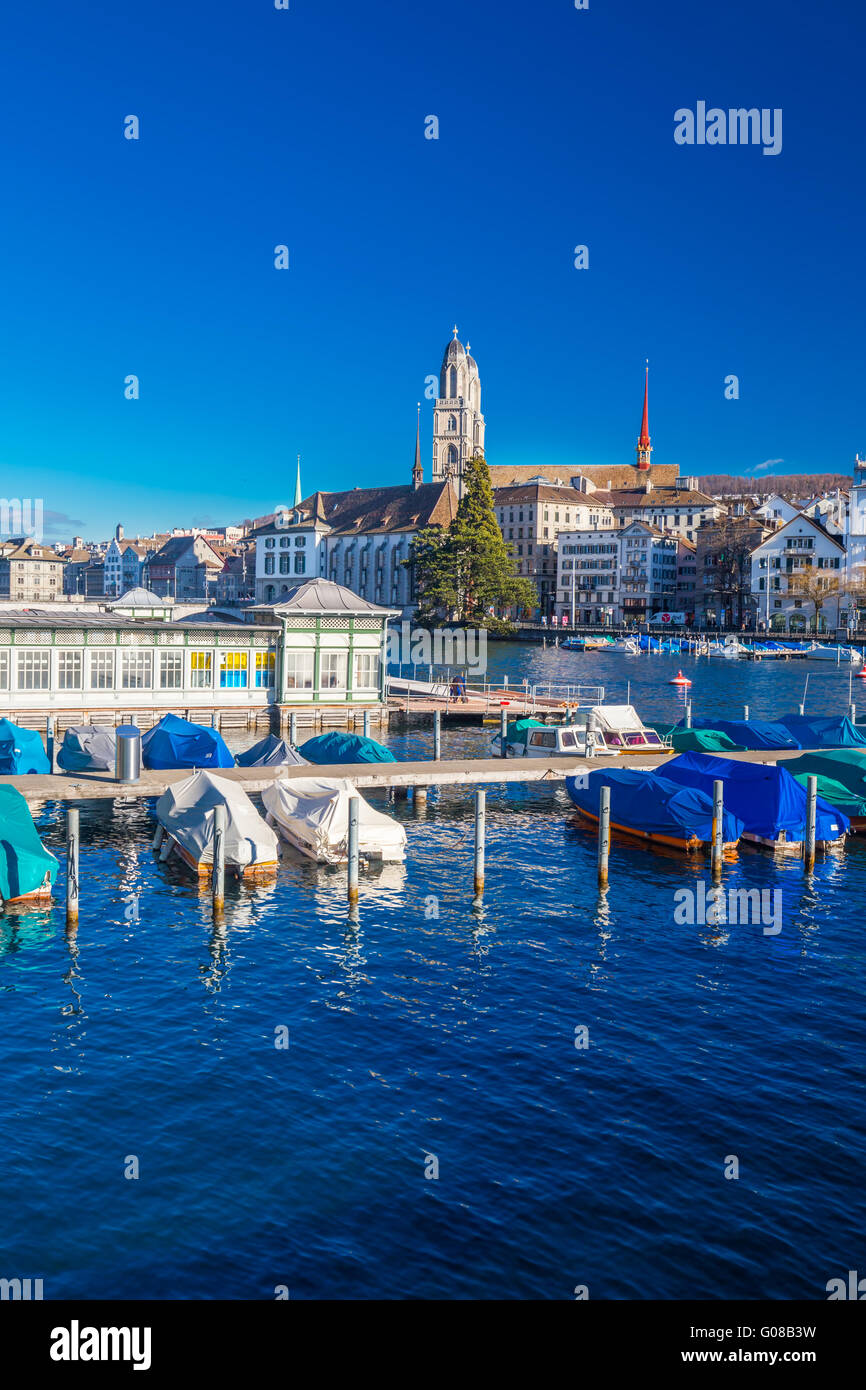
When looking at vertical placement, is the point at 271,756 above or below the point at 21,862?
above

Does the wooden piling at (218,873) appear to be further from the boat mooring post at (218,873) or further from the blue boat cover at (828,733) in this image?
the blue boat cover at (828,733)

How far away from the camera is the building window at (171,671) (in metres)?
61.6

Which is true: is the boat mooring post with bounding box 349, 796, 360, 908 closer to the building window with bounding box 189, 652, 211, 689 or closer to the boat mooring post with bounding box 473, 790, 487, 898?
the boat mooring post with bounding box 473, 790, 487, 898

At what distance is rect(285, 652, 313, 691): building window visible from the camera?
6462cm

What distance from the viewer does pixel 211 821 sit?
34281 mm

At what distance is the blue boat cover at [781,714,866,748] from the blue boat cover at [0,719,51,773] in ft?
119

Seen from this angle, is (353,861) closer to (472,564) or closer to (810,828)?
(810,828)

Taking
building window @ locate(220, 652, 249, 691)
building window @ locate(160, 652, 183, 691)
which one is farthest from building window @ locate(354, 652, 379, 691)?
building window @ locate(160, 652, 183, 691)

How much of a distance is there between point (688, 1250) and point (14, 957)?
1815 cm

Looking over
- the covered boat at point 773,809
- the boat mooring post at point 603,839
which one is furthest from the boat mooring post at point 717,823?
the boat mooring post at point 603,839

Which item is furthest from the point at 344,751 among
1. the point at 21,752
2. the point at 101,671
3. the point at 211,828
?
the point at 101,671

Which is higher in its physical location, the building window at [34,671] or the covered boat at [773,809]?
the building window at [34,671]

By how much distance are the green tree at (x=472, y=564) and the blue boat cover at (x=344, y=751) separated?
10693 cm

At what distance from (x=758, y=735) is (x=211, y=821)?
30875mm
